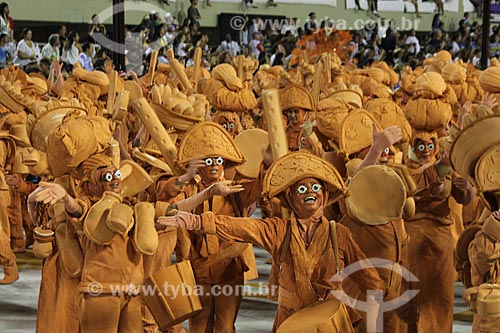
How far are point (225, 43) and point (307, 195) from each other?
18166mm

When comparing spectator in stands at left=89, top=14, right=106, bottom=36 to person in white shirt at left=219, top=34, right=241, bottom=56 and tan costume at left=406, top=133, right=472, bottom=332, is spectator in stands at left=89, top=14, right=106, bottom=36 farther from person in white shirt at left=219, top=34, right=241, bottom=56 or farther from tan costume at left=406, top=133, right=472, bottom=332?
tan costume at left=406, top=133, right=472, bottom=332

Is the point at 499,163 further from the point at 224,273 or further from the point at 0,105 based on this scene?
the point at 0,105

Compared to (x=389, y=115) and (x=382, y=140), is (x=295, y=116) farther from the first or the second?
(x=382, y=140)

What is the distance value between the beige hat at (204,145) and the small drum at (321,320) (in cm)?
145

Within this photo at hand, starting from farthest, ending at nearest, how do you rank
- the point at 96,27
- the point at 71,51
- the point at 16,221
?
the point at 96,27 → the point at 71,51 → the point at 16,221

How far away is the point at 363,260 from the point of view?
19.9 feet

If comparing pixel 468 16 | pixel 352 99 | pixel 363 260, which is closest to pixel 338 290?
pixel 363 260

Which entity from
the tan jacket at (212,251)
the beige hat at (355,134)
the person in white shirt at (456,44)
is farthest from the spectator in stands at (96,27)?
the tan jacket at (212,251)

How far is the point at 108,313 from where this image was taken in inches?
251

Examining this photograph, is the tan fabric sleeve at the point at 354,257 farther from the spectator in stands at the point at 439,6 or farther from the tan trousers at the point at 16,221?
the spectator in stands at the point at 439,6

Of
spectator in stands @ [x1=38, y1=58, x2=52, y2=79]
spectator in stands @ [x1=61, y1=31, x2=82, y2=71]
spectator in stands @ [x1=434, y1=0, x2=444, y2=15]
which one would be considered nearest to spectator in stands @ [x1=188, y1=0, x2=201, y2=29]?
spectator in stands @ [x1=61, y1=31, x2=82, y2=71]

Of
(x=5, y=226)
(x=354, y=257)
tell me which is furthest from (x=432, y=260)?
(x=5, y=226)

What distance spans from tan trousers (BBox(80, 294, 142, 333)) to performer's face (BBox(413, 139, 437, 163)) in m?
2.35

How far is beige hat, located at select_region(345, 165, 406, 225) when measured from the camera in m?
6.23
